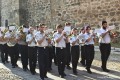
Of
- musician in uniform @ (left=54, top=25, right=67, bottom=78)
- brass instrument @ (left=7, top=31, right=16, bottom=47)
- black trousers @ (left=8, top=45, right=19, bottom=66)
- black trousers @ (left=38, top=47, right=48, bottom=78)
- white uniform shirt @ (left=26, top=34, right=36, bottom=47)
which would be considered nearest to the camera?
black trousers @ (left=38, top=47, right=48, bottom=78)

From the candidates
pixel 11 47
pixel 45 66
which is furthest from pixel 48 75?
pixel 11 47

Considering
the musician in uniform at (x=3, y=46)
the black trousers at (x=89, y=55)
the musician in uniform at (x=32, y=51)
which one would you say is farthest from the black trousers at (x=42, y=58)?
the musician in uniform at (x=3, y=46)

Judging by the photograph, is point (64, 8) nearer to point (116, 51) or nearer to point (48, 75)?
point (116, 51)

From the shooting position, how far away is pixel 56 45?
33.0 feet

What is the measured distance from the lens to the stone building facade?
1578cm

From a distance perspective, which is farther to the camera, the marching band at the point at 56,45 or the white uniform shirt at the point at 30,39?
the white uniform shirt at the point at 30,39

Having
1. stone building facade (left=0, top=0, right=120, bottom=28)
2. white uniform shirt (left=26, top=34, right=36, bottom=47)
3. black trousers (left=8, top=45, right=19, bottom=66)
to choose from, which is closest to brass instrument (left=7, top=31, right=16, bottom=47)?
black trousers (left=8, top=45, right=19, bottom=66)

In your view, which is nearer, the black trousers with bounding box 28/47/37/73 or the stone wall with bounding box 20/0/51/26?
the black trousers with bounding box 28/47/37/73

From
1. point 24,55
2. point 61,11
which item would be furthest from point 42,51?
point 61,11

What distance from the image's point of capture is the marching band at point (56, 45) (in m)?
9.70

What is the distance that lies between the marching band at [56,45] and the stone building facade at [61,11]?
4.58 metres

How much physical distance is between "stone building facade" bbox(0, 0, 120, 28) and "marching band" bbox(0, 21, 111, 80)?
458cm

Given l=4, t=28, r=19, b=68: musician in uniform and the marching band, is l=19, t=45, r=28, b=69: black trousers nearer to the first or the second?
the marching band

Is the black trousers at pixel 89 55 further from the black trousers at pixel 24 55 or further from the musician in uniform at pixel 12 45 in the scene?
the musician in uniform at pixel 12 45
